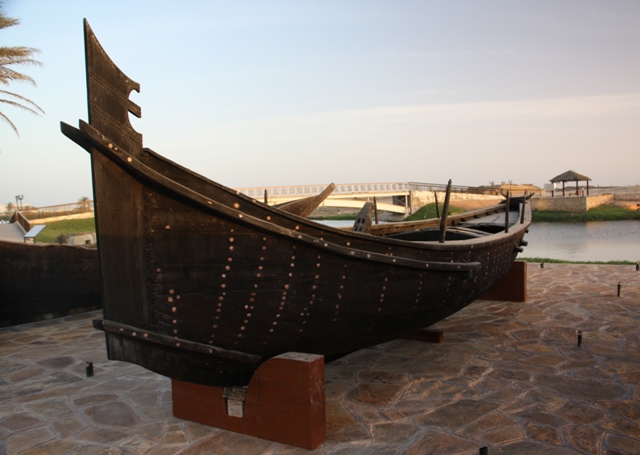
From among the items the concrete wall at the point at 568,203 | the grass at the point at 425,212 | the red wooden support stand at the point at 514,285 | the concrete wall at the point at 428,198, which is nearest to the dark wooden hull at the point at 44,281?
the red wooden support stand at the point at 514,285

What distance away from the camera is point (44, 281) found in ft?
25.3

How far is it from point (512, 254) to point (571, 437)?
12.3 feet

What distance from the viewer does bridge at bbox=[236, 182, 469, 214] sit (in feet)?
99.4

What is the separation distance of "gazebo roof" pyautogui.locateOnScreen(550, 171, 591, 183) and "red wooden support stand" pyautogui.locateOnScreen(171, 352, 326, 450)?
44.5 metres

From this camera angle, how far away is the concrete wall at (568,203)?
36.1 meters

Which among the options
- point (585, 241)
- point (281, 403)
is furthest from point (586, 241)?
point (281, 403)

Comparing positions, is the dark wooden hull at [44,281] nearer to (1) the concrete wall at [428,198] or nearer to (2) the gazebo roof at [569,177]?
(1) the concrete wall at [428,198]

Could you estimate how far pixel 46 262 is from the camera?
25.2 ft

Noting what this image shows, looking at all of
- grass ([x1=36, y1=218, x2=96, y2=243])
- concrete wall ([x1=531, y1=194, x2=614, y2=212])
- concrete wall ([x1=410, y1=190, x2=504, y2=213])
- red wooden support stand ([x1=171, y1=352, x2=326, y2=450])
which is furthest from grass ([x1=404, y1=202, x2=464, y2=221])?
red wooden support stand ([x1=171, y1=352, x2=326, y2=450])

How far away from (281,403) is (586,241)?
25.2 meters

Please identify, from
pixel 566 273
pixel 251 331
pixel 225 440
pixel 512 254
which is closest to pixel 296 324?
pixel 251 331

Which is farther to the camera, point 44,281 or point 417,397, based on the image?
point 44,281

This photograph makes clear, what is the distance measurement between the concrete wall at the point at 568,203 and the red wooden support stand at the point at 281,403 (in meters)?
36.5

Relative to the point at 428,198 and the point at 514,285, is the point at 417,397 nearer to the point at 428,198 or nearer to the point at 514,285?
the point at 514,285
